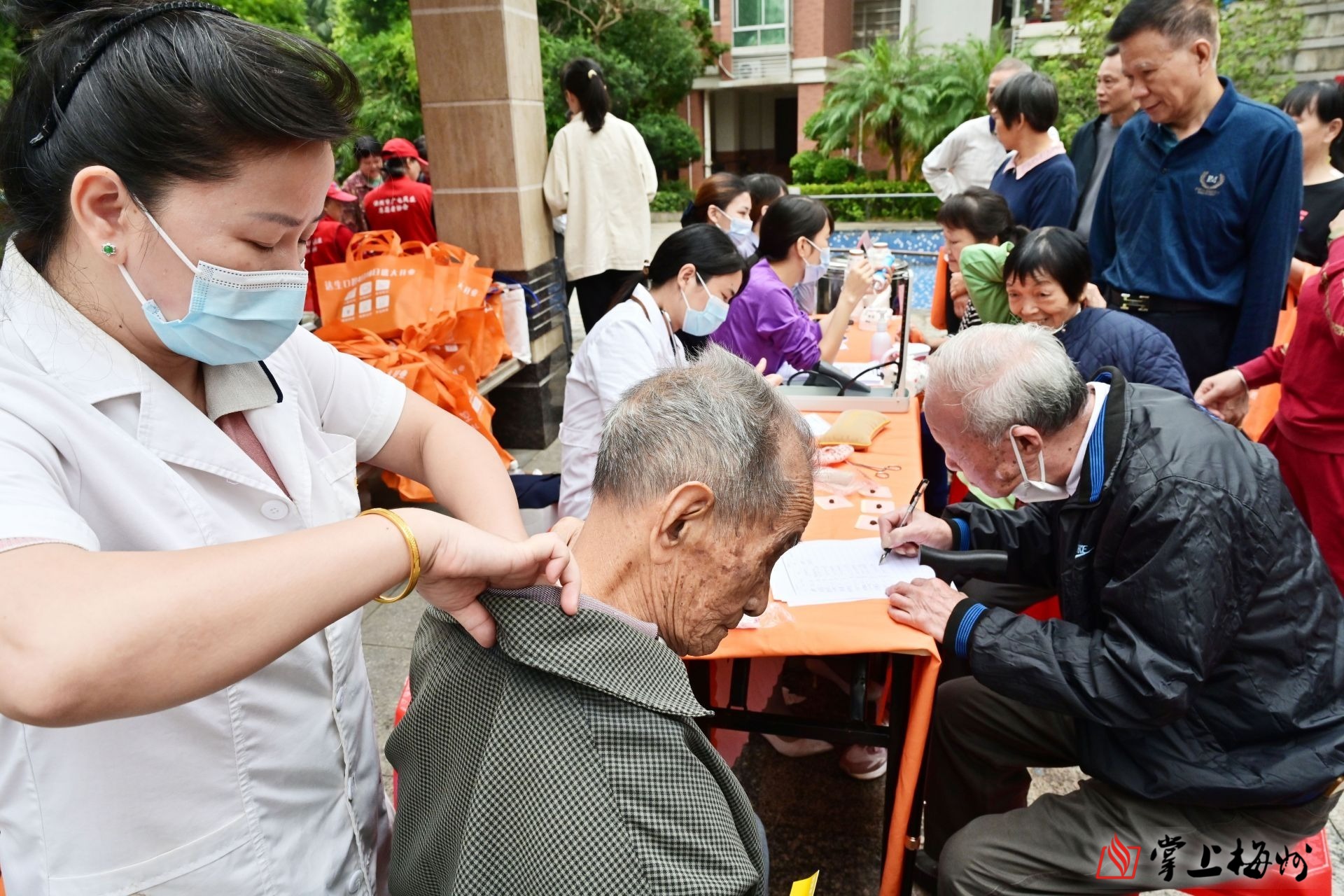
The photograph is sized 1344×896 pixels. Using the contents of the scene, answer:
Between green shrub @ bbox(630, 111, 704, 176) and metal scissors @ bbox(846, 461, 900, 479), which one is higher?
green shrub @ bbox(630, 111, 704, 176)

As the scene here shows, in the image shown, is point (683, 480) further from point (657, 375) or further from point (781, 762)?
point (781, 762)

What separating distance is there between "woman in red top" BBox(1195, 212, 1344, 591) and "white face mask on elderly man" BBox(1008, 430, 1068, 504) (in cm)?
141

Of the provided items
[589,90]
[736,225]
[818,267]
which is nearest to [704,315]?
[818,267]

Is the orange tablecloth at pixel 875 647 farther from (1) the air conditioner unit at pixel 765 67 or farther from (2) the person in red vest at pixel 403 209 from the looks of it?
(1) the air conditioner unit at pixel 765 67

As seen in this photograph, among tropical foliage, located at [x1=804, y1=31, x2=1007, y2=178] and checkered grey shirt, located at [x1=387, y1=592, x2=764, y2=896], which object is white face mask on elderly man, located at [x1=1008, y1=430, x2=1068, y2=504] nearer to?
checkered grey shirt, located at [x1=387, y1=592, x2=764, y2=896]

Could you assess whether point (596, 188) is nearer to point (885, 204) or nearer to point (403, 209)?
point (403, 209)

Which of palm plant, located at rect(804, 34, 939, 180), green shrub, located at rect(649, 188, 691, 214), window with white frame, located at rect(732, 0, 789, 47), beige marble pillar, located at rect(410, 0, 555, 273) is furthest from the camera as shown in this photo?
window with white frame, located at rect(732, 0, 789, 47)

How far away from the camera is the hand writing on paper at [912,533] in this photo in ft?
7.82

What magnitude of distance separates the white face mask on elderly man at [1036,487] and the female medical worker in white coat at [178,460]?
1.33m

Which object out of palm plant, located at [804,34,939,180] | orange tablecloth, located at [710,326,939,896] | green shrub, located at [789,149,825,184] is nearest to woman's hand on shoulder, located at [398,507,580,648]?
orange tablecloth, located at [710,326,939,896]

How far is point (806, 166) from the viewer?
20.3 m

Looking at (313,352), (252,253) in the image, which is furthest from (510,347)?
(252,253)

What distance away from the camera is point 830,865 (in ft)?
8.32

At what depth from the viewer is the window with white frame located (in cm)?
2430
